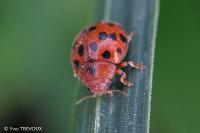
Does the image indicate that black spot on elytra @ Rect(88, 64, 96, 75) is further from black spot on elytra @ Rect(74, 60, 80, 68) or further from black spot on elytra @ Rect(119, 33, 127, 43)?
black spot on elytra @ Rect(119, 33, 127, 43)

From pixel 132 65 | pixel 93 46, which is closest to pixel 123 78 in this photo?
pixel 132 65

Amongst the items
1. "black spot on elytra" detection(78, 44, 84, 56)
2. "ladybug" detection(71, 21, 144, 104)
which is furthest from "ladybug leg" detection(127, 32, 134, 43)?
"black spot on elytra" detection(78, 44, 84, 56)

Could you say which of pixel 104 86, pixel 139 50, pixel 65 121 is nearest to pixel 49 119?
pixel 65 121

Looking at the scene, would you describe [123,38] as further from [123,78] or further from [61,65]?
[61,65]

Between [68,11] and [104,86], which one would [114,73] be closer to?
[104,86]

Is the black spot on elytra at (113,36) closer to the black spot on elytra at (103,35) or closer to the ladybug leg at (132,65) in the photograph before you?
the black spot on elytra at (103,35)

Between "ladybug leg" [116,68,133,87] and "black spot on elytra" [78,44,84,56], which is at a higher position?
"black spot on elytra" [78,44,84,56]
